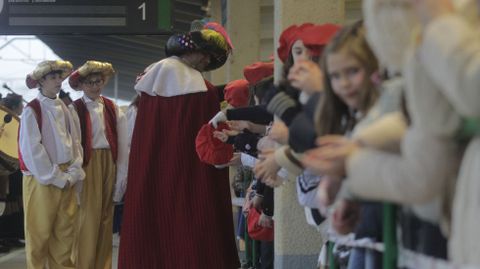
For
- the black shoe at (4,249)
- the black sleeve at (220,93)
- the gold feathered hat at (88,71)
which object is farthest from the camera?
the black shoe at (4,249)

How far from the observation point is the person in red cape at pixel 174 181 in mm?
5160

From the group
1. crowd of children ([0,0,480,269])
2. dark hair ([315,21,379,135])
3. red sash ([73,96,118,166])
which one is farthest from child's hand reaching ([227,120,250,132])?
dark hair ([315,21,379,135])

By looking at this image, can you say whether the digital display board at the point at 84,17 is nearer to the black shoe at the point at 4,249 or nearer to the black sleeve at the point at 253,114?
the black shoe at the point at 4,249

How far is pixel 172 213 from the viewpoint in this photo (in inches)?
205

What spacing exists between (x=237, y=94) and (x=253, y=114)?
125 cm

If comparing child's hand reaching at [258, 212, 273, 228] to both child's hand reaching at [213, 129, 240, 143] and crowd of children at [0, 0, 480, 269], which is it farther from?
child's hand reaching at [213, 129, 240, 143]

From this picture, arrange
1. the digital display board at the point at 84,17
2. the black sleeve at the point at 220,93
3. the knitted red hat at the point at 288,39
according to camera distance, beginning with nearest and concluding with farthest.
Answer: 1. the knitted red hat at the point at 288,39
2. the black sleeve at the point at 220,93
3. the digital display board at the point at 84,17

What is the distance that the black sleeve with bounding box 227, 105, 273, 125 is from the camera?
399 centimetres

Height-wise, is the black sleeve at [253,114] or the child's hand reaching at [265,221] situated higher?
the black sleeve at [253,114]

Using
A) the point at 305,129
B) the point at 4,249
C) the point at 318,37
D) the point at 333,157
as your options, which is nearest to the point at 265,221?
the point at 318,37

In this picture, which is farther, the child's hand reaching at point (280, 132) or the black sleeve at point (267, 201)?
the black sleeve at point (267, 201)

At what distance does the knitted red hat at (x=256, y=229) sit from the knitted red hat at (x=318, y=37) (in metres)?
2.30

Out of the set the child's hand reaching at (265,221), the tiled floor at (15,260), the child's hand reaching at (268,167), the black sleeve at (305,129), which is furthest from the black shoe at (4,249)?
the black sleeve at (305,129)

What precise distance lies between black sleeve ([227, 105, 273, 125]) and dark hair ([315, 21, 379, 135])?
1.50m
